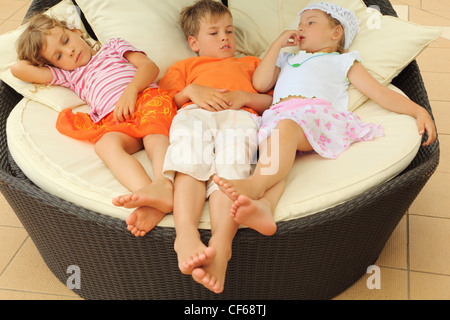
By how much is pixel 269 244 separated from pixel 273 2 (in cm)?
128

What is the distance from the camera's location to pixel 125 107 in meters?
1.69

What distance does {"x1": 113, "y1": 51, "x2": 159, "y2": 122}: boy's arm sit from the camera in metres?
1.69

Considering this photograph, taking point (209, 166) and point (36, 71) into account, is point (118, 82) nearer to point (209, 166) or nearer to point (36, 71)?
point (36, 71)

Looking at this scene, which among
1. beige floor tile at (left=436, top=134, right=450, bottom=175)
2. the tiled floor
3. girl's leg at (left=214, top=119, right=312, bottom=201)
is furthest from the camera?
beige floor tile at (left=436, top=134, right=450, bottom=175)

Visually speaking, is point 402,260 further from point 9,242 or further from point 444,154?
point 9,242

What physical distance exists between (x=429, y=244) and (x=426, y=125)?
20.0 inches

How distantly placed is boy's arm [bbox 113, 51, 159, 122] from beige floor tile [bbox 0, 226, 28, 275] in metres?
0.64

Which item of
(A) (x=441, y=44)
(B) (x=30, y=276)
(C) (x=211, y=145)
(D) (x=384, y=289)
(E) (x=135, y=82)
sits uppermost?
(E) (x=135, y=82)

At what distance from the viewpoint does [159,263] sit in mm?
1387

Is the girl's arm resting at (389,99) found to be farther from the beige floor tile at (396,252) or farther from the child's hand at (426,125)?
the beige floor tile at (396,252)

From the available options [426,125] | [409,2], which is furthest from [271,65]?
[409,2]

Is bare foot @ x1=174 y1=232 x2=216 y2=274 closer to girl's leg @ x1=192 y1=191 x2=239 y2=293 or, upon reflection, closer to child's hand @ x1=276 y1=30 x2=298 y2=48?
girl's leg @ x1=192 y1=191 x2=239 y2=293

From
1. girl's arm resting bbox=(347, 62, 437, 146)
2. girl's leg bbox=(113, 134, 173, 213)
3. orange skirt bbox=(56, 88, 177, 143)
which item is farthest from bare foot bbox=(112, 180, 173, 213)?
girl's arm resting bbox=(347, 62, 437, 146)
